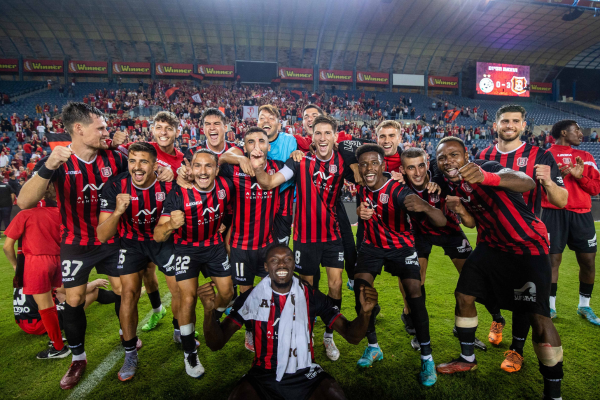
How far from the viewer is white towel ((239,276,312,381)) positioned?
2.45m

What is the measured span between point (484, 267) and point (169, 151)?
3875 millimetres

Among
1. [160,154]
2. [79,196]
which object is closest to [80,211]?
[79,196]

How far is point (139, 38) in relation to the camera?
29047 millimetres

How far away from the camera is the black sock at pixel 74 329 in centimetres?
315

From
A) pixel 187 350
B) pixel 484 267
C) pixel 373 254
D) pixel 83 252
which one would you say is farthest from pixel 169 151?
pixel 484 267

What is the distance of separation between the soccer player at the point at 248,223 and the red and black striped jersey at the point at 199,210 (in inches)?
8.0

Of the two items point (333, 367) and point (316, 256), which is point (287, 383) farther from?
point (316, 256)

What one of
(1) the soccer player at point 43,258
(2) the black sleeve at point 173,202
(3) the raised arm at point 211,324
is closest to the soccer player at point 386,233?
(3) the raised arm at point 211,324

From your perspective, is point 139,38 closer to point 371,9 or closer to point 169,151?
point 371,9

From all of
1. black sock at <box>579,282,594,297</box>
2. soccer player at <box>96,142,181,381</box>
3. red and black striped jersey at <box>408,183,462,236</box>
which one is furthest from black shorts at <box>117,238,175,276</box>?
black sock at <box>579,282,594,297</box>

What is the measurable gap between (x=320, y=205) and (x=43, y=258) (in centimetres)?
320

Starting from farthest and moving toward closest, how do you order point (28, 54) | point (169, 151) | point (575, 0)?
1. point (28, 54)
2. point (575, 0)
3. point (169, 151)

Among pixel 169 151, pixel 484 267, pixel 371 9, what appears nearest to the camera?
pixel 484 267

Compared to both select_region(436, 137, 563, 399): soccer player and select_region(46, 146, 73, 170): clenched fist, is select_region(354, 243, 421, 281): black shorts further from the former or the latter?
select_region(46, 146, 73, 170): clenched fist
